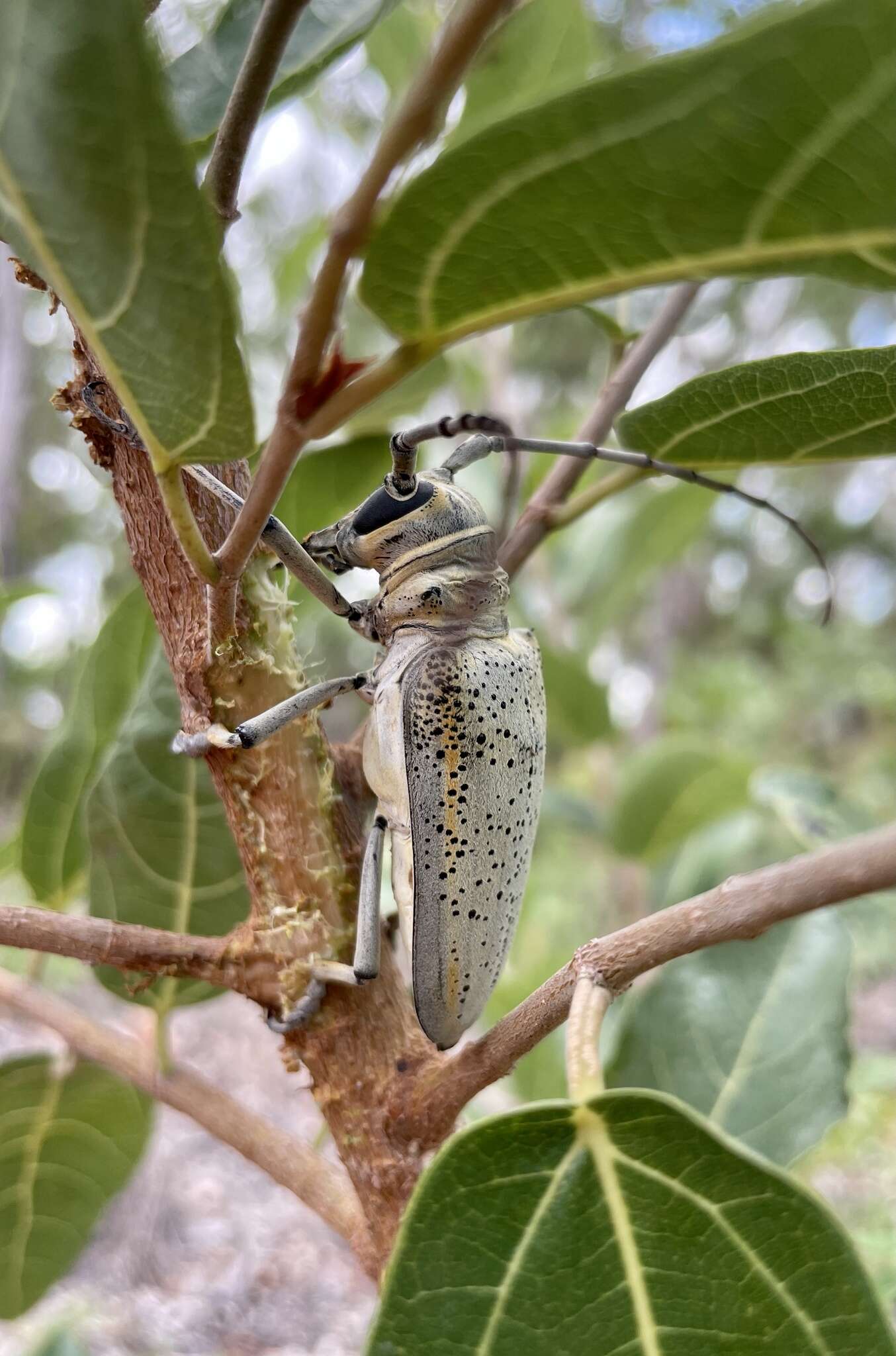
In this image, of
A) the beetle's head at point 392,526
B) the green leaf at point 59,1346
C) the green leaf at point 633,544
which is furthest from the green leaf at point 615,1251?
the green leaf at point 633,544

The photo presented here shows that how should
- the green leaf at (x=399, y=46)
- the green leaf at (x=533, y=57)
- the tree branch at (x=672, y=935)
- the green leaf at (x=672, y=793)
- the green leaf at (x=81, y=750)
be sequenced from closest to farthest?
the tree branch at (x=672, y=935), the green leaf at (x=81, y=750), the green leaf at (x=533, y=57), the green leaf at (x=399, y=46), the green leaf at (x=672, y=793)

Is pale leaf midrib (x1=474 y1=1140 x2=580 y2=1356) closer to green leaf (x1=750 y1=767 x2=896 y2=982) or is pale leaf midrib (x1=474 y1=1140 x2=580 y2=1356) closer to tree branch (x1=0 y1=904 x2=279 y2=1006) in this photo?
tree branch (x1=0 y1=904 x2=279 y2=1006)

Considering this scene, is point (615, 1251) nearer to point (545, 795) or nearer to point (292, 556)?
point (292, 556)

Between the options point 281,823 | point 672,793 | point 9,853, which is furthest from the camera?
point 672,793

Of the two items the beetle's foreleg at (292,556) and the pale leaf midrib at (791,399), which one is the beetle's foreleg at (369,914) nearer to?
the beetle's foreleg at (292,556)

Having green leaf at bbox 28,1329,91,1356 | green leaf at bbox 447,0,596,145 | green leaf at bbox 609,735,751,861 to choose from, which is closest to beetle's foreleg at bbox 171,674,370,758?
green leaf at bbox 447,0,596,145

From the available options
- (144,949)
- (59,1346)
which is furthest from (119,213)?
(59,1346)

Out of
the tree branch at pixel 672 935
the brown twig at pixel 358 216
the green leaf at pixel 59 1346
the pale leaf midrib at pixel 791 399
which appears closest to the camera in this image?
the brown twig at pixel 358 216
